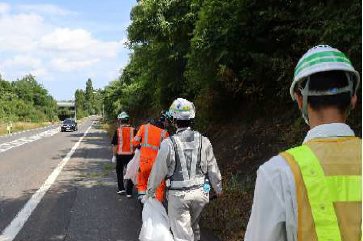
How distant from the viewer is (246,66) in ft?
34.0

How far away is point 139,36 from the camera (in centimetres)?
1695

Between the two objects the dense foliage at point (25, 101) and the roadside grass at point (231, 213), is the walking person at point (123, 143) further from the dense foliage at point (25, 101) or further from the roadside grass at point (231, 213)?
the dense foliage at point (25, 101)

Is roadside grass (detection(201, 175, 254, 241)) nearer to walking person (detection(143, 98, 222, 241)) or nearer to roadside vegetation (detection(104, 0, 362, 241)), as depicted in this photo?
roadside vegetation (detection(104, 0, 362, 241))

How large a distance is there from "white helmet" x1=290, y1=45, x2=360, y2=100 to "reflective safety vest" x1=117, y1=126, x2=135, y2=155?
685cm

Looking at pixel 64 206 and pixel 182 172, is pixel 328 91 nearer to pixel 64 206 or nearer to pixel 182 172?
pixel 182 172

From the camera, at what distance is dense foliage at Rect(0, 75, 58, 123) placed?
292ft

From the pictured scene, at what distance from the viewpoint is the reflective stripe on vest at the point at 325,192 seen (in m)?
1.16

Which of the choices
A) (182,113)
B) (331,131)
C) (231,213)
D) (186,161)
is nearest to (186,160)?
(186,161)

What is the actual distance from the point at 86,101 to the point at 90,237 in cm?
20020

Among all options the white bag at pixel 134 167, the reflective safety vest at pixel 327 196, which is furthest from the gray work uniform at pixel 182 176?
the reflective safety vest at pixel 327 196

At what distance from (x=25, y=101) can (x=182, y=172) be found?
11554 centimetres

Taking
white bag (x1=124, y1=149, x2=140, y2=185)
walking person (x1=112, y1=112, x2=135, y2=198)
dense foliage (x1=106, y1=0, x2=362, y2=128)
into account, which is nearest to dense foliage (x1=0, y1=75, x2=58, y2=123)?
dense foliage (x1=106, y1=0, x2=362, y2=128)

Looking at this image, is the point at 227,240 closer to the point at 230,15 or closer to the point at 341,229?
the point at 341,229

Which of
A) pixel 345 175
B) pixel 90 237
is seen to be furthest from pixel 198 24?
pixel 345 175
